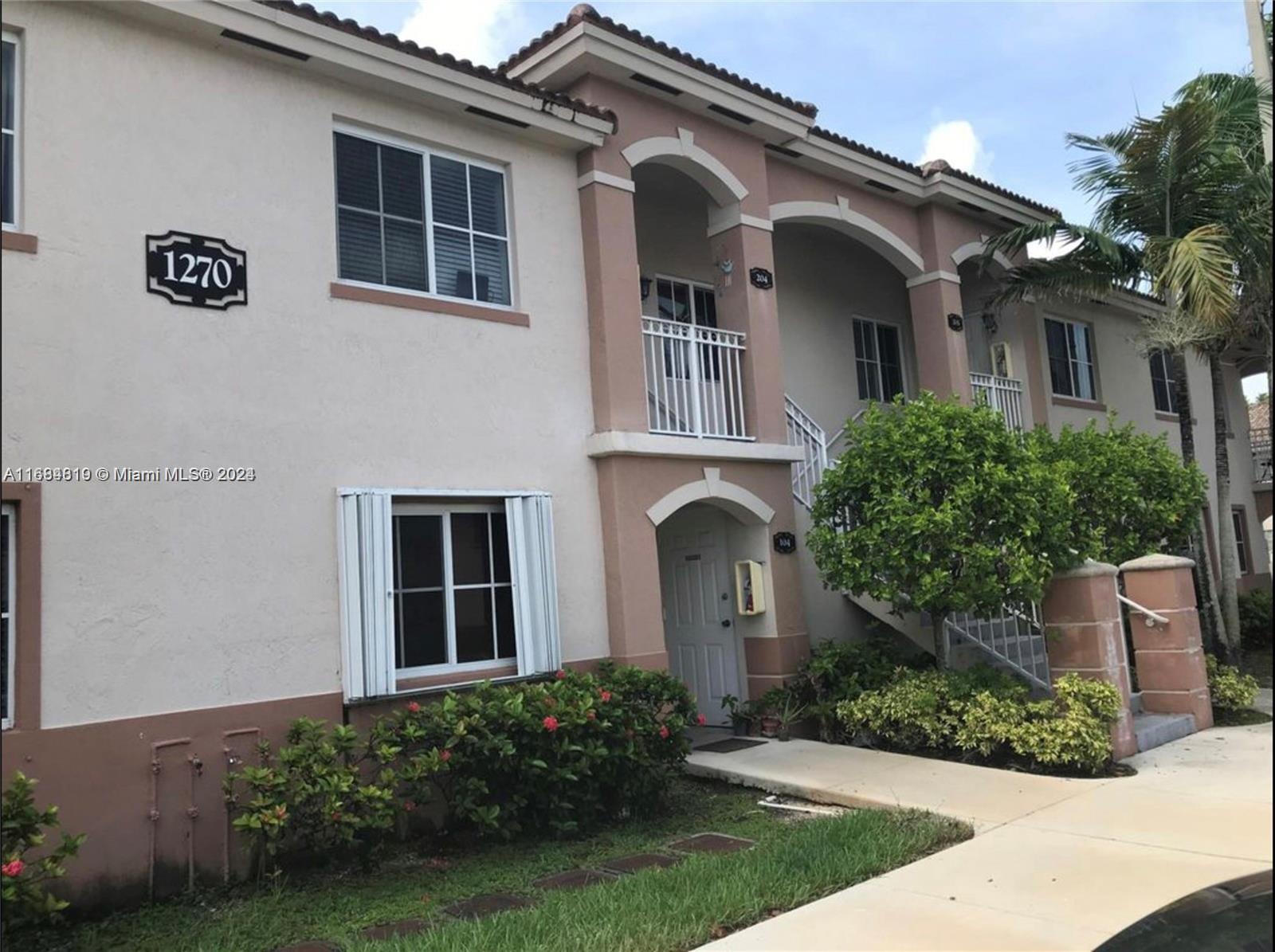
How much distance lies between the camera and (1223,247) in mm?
11938

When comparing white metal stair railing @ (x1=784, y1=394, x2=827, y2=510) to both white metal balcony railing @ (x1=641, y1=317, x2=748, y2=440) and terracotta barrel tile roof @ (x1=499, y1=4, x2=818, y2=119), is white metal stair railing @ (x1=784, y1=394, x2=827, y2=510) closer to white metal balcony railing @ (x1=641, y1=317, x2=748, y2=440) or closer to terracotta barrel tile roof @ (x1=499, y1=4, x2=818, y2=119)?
white metal balcony railing @ (x1=641, y1=317, x2=748, y2=440)

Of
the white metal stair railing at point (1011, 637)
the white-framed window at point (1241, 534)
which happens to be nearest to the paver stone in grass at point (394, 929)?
the white metal stair railing at point (1011, 637)

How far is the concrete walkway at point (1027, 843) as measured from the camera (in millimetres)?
4992

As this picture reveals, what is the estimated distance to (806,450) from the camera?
11.7m

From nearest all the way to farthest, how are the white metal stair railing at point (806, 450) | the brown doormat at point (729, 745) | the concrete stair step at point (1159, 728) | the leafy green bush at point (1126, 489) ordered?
the concrete stair step at point (1159, 728) < the brown doormat at point (729, 745) < the white metal stair railing at point (806, 450) < the leafy green bush at point (1126, 489)

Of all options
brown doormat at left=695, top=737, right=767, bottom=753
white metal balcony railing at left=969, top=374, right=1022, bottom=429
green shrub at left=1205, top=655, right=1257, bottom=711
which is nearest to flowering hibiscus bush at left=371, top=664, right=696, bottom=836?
brown doormat at left=695, top=737, right=767, bottom=753

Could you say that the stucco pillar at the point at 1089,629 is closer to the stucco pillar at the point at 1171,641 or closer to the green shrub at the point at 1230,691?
the stucco pillar at the point at 1171,641

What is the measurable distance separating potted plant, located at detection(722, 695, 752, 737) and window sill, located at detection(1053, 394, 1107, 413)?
8411 millimetres

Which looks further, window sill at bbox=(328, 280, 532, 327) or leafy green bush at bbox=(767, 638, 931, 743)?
leafy green bush at bbox=(767, 638, 931, 743)

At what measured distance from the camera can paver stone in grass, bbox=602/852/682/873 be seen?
6.40 m

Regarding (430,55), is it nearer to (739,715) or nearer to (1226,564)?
(739,715)

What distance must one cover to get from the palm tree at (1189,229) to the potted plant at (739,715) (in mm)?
6765

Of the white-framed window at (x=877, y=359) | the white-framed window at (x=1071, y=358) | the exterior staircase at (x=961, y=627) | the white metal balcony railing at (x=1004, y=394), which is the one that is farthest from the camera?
the white-framed window at (x=1071, y=358)

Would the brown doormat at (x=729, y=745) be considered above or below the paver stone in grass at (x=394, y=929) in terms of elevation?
above
